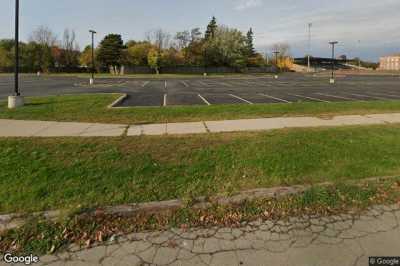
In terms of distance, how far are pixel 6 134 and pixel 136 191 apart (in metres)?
4.55

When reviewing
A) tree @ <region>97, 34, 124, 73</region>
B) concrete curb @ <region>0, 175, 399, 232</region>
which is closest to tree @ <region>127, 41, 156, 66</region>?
tree @ <region>97, 34, 124, 73</region>

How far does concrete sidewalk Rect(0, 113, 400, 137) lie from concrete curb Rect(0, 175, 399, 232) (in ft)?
10.6

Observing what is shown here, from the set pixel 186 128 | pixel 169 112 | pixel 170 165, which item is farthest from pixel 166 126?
pixel 170 165

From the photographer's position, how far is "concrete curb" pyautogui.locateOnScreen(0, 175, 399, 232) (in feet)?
11.7

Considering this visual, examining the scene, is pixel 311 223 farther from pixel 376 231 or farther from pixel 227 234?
pixel 227 234

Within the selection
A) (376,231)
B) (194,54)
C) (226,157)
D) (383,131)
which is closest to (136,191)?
(226,157)

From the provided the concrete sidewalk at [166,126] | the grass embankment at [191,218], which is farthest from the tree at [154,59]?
the grass embankment at [191,218]

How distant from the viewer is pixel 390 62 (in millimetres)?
113688

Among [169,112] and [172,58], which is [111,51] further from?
[169,112]

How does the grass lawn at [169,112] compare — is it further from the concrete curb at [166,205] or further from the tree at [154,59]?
the tree at [154,59]

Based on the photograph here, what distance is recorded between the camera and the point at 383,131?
7.44 metres

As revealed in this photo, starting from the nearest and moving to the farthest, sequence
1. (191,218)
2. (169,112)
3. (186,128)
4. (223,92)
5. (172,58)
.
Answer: (191,218), (186,128), (169,112), (223,92), (172,58)

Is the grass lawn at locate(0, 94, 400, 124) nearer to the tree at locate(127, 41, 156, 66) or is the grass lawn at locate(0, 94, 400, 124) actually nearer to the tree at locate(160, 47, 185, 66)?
the tree at locate(160, 47, 185, 66)

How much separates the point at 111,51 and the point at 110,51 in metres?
0.22
